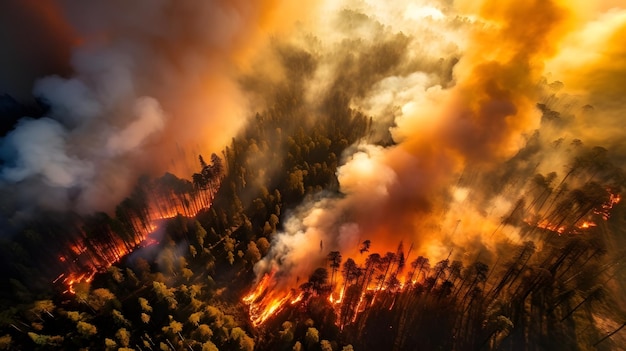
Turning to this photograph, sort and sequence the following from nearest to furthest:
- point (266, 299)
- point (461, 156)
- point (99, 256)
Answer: point (266, 299) < point (99, 256) < point (461, 156)

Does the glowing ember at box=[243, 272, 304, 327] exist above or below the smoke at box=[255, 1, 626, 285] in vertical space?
below

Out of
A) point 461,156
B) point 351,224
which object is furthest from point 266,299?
point 461,156

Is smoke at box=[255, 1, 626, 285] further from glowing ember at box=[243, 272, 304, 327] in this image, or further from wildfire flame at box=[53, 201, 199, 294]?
wildfire flame at box=[53, 201, 199, 294]

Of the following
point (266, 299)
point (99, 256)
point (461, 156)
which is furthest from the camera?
point (461, 156)

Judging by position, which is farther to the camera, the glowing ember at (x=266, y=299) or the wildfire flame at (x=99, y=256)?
the wildfire flame at (x=99, y=256)

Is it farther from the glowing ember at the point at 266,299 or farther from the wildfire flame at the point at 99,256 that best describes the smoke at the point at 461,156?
the wildfire flame at the point at 99,256

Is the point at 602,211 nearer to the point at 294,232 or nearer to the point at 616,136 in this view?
the point at 616,136

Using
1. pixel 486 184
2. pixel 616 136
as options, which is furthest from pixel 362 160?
pixel 616 136

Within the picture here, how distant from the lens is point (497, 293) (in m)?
82.1

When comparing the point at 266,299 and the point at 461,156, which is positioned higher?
the point at 461,156

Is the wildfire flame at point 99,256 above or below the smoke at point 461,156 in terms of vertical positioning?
below

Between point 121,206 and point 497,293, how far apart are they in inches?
4008

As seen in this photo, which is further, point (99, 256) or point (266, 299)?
point (99, 256)

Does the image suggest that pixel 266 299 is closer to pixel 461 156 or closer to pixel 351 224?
pixel 351 224
